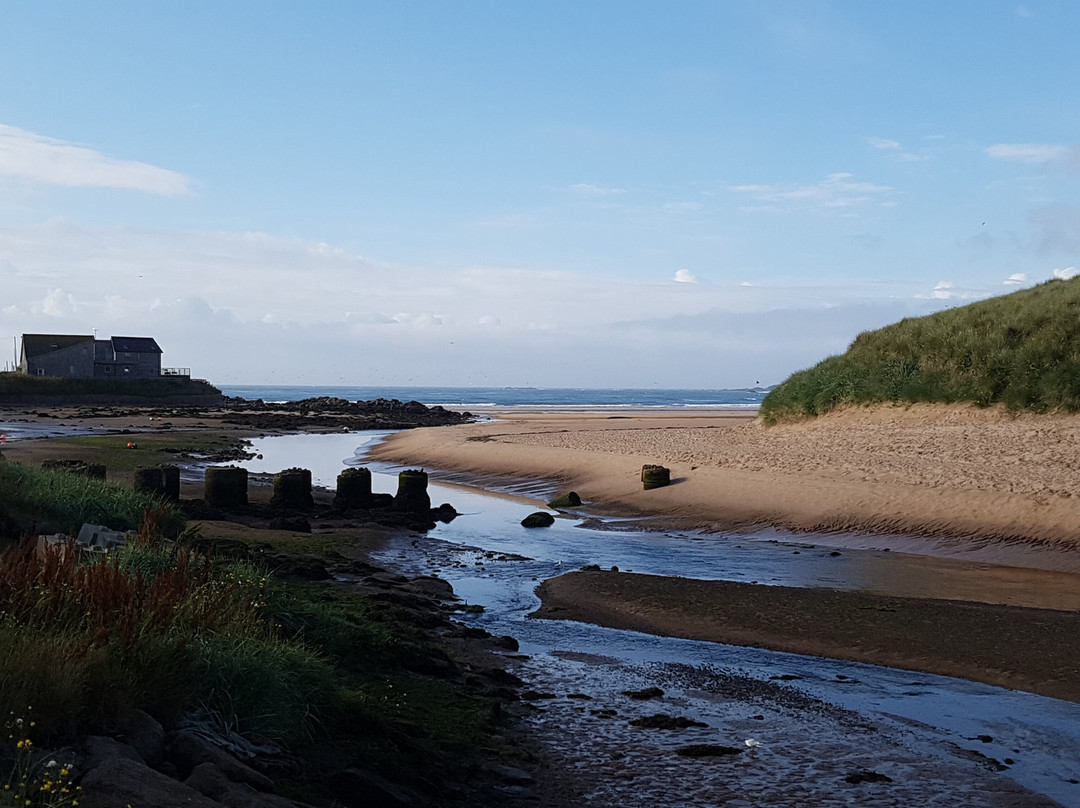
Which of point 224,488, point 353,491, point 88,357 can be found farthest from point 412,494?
point 88,357

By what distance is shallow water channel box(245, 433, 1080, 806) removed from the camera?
25.9ft

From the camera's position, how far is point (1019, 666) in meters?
11.3

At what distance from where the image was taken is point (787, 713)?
9.77 m

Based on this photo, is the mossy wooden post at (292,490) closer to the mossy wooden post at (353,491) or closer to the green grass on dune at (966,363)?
the mossy wooden post at (353,491)

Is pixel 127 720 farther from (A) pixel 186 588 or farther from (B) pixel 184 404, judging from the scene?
(B) pixel 184 404

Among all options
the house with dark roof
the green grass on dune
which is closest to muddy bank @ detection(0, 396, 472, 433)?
the house with dark roof

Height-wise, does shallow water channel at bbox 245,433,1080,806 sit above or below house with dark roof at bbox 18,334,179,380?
below

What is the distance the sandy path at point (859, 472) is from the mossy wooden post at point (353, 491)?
6.06 meters

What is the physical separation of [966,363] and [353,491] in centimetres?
2043

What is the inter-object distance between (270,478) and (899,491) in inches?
758

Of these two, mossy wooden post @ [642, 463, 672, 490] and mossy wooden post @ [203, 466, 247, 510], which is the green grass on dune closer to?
mossy wooden post @ [642, 463, 672, 490]

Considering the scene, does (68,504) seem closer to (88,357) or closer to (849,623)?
(849,623)

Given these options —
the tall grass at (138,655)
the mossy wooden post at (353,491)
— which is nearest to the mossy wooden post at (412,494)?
the mossy wooden post at (353,491)

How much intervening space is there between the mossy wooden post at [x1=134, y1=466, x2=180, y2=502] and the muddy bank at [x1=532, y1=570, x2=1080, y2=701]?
410 inches
